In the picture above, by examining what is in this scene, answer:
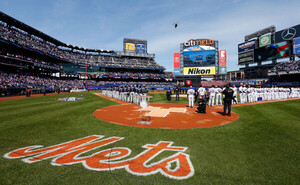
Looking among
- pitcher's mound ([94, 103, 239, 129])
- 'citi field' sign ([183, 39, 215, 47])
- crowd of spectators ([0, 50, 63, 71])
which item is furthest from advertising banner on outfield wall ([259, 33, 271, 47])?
crowd of spectators ([0, 50, 63, 71])

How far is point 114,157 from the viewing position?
3.81m

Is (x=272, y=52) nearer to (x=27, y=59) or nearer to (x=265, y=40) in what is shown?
(x=265, y=40)

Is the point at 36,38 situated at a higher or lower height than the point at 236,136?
higher

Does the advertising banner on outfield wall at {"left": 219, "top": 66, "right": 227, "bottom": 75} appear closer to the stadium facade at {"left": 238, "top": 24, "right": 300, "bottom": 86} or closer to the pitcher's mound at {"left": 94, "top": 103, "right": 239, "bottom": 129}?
the stadium facade at {"left": 238, "top": 24, "right": 300, "bottom": 86}

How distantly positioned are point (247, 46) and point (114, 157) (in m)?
66.1

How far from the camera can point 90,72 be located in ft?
204

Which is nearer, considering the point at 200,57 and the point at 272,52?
the point at 200,57

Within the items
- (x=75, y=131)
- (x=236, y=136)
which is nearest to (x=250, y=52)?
(x=236, y=136)

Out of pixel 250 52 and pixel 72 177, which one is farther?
pixel 250 52

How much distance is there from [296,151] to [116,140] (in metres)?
5.43

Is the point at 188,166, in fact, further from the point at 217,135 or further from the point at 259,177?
the point at 217,135

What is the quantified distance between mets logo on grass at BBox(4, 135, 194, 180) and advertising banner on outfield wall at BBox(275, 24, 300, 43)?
56970mm

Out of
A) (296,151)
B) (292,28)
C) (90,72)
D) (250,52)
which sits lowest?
(296,151)

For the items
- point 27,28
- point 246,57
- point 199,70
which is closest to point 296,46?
point 246,57
